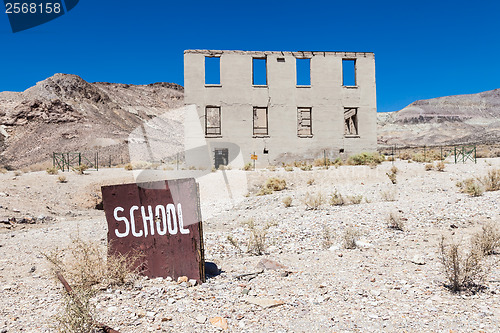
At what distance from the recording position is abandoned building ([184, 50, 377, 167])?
23.7 metres

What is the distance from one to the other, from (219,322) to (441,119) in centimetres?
13364

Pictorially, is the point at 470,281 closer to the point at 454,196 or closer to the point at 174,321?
the point at 174,321

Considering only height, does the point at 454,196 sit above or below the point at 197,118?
below

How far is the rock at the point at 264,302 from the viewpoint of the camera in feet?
12.5

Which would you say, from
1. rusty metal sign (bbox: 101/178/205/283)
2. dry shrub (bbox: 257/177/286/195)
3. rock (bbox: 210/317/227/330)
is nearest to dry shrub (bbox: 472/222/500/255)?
rock (bbox: 210/317/227/330)

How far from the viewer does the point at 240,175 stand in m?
18.8

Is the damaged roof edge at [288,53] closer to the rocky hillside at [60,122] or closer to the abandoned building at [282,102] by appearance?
the abandoned building at [282,102]

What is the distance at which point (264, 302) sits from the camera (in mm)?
3877

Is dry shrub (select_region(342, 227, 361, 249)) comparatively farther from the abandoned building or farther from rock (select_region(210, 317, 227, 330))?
the abandoned building

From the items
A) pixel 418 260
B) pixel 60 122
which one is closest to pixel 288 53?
pixel 418 260

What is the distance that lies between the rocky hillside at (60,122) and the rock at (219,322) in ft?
140

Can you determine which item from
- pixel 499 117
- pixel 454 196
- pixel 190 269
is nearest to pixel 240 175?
pixel 454 196

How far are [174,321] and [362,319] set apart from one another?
1759mm

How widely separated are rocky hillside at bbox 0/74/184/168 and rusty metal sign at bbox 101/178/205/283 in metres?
41.1
